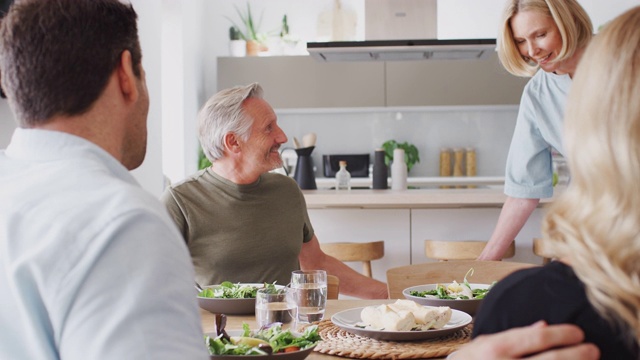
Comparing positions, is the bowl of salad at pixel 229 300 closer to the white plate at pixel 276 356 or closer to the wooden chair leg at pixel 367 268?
the white plate at pixel 276 356

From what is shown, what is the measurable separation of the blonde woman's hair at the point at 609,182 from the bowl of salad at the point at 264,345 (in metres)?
0.67

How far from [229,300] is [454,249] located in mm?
2077

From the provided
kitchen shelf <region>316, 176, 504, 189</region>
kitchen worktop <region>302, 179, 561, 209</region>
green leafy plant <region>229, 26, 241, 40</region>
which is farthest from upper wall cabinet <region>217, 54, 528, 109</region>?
kitchen worktop <region>302, 179, 561, 209</region>

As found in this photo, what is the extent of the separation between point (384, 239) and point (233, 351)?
293cm

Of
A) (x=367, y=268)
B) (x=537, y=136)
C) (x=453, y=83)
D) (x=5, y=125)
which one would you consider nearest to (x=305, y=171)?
(x=367, y=268)

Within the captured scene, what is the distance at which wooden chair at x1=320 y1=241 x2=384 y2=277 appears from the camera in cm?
383

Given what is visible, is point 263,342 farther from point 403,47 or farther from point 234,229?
point 403,47

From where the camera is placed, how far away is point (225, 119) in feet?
9.00

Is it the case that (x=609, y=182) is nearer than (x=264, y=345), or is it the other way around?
(x=609, y=182)

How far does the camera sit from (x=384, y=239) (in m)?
4.32

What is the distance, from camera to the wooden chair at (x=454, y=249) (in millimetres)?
3828

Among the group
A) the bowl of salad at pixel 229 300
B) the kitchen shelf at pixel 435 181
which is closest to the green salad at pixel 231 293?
the bowl of salad at pixel 229 300

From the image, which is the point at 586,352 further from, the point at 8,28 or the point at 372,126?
the point at 372,126

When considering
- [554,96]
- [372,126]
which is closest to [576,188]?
[554,96]
